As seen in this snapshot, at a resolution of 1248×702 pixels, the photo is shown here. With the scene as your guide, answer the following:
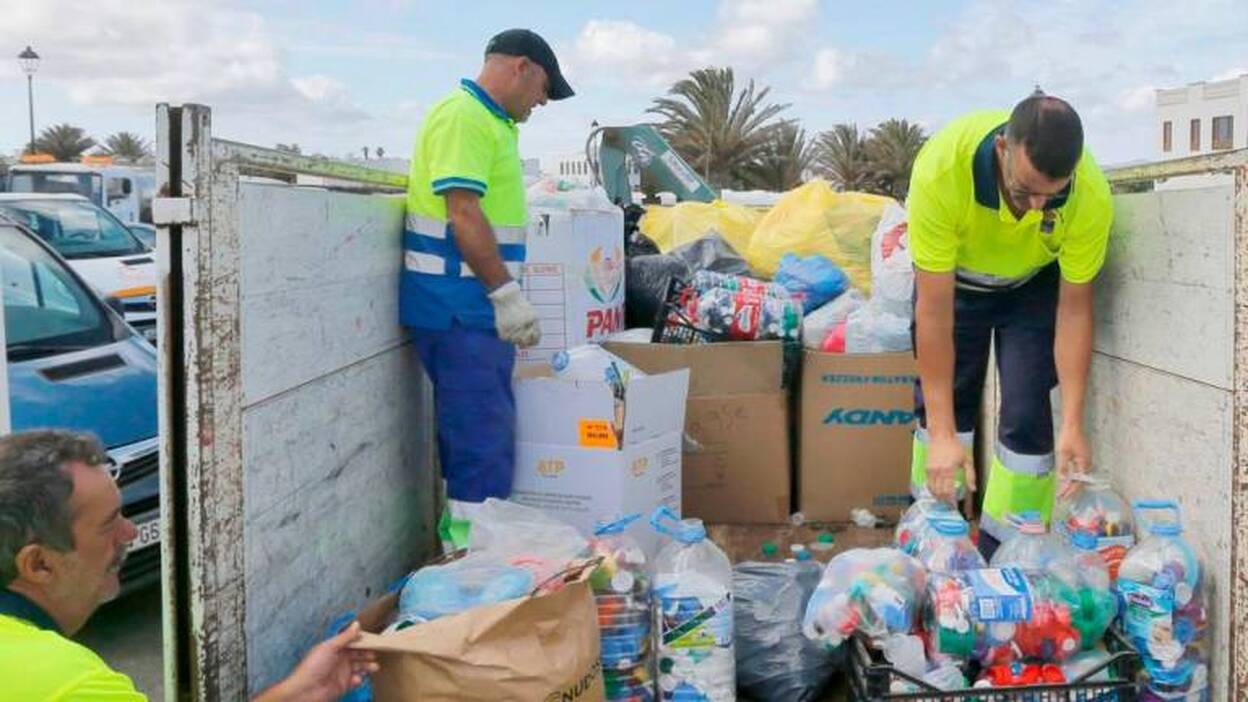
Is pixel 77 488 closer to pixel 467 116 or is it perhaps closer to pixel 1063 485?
pixel 467 116

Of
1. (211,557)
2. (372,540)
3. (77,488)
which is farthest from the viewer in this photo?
(372,540)

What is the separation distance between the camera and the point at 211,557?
2.16 meters

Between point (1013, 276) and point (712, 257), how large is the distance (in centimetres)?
236

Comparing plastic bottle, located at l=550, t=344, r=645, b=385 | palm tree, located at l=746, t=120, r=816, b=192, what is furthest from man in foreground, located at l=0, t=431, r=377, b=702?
palm tree, located at l=746, t=120, r=816, b=192

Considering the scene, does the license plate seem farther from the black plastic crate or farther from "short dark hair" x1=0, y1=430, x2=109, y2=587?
the black plastic crate

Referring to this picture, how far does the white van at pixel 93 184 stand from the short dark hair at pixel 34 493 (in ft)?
52.5

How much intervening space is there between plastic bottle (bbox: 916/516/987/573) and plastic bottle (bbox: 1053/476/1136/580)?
26 cm

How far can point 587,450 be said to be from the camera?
140 inches

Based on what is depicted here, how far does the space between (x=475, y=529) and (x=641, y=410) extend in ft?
2.68

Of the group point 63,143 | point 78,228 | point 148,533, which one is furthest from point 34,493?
point 63,143

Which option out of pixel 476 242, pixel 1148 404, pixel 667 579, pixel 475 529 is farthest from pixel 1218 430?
pixel 476 242

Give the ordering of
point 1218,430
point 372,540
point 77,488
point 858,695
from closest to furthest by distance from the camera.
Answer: point 77,488
point 1218,430
point 858,695
point 372,540

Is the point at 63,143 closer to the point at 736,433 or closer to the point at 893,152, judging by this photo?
the point at 893,152

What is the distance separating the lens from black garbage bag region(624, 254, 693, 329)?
5.05m
